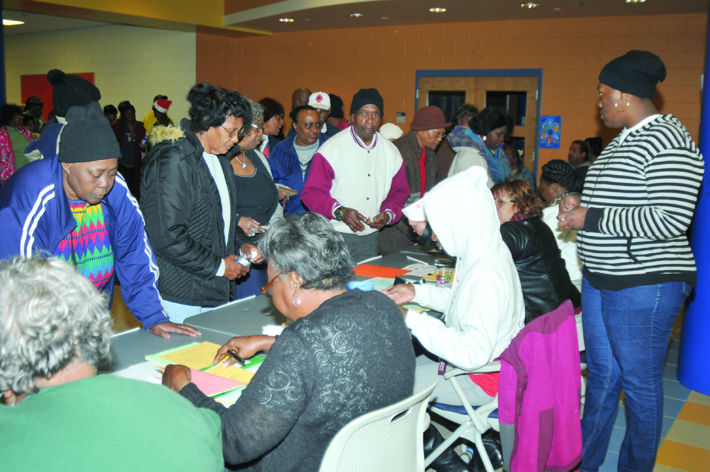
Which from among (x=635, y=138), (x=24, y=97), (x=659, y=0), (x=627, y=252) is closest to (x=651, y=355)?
(x=627, y=252)

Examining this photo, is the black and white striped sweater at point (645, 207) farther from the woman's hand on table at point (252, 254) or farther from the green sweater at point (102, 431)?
the green sweater at point (102, 431)

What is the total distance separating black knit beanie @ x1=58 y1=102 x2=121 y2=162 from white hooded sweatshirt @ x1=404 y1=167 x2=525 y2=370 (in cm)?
110

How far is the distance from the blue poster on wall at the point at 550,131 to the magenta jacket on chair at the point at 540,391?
266 inches

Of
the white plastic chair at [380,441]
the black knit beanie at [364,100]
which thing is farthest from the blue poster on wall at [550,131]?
the white plastic chair at [380,441]

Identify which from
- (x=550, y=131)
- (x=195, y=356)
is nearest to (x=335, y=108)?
(x=550, y=131)

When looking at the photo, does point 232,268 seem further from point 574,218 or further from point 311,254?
point 574,218

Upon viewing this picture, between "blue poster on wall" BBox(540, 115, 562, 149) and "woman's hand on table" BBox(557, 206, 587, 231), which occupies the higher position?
"blue poster on wall" BBox(540, 115, 562, 149)

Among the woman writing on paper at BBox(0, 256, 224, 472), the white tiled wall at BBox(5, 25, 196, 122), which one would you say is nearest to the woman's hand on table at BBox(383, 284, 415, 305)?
the woman writing on paper at BBox(0, 256, 224, 472)

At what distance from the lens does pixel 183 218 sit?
2469mm

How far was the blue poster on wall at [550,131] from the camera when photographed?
8.27 m

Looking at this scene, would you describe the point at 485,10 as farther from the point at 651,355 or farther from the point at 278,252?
the point at 278,252

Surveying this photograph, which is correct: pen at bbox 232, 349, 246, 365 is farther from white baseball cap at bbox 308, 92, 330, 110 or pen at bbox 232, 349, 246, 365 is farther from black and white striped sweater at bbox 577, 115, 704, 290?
white baseball cap at bbox 308, 92, 330, 110

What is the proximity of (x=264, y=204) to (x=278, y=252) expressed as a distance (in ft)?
6.15

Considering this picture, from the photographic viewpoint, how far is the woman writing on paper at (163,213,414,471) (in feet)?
4.36
